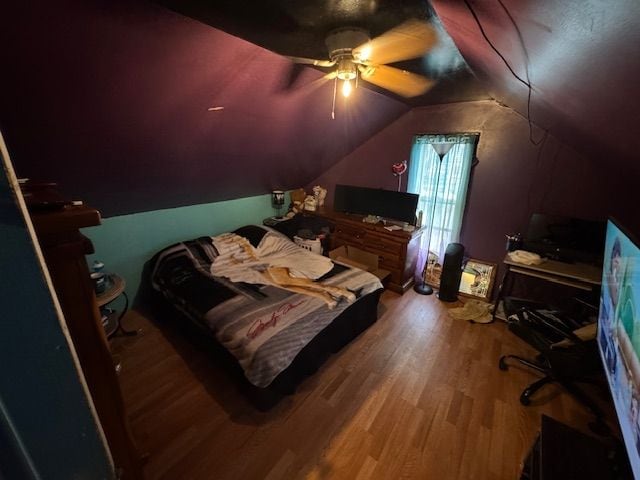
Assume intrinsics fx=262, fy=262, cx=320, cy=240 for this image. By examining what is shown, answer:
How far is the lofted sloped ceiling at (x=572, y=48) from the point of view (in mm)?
563

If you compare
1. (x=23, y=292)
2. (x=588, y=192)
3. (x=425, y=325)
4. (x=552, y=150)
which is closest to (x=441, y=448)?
(x=425, y=325)

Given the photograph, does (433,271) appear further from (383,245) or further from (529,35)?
(529,35)

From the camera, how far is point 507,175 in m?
2.78

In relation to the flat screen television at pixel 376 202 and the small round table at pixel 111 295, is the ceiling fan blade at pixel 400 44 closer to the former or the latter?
the flat screen television at pixel 376 202

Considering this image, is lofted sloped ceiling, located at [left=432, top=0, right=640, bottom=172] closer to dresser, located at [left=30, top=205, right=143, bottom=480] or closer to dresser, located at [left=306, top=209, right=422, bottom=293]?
dresser, located at [left=30, top=205, right=143, bottom=480]

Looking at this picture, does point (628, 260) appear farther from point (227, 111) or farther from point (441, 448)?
point (227, 111)

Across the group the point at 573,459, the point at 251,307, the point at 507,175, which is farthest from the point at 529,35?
the point at 507,175

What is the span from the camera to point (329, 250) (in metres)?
3.78

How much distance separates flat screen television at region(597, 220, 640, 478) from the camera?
2.69 ft

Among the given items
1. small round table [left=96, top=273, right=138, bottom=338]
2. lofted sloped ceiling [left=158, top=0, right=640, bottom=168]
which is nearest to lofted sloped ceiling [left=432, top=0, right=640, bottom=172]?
lofted sloped ceiling [left=158, top=0, right=640, bottom=168]

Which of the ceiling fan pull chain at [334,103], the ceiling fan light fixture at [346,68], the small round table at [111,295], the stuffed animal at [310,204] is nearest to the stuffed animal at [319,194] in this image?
→ the stuffed animal at [310,204]

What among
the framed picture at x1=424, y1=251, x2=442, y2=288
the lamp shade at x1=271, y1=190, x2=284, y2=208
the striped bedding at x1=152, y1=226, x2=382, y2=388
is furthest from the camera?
the lamp shade at x1=271, y1=190, x2=284, y2=208

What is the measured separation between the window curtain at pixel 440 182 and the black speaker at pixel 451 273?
0.92 ft

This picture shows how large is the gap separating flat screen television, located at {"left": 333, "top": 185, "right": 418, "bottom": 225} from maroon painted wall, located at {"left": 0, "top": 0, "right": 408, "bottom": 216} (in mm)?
976
